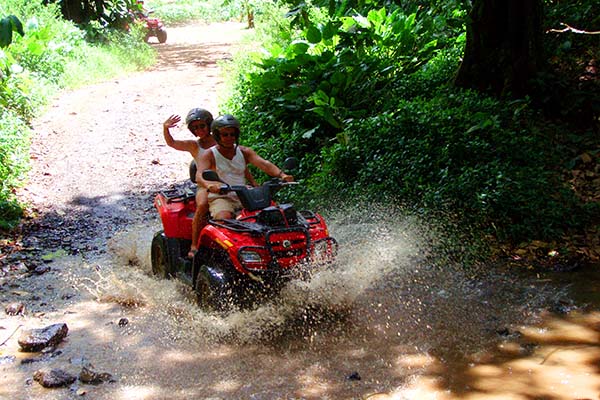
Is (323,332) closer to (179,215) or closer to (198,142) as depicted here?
(179,215)

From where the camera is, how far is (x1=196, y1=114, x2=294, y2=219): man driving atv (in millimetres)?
6043

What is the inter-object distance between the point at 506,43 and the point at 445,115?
4.70ft

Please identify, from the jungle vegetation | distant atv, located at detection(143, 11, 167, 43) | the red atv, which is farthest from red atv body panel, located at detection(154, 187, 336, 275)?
distant atv, located at detection(143, 11, 167, 43)

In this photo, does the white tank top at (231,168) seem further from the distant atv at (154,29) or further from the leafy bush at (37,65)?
the distant atv at (154,29)

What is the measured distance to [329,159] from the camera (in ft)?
28.4

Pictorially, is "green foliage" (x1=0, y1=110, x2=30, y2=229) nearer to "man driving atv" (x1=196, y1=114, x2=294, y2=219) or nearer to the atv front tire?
"man driving atv" (x1=196, y1=114, x2=294, y2=219)

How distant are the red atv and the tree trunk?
13.0ft

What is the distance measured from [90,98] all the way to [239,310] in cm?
1246

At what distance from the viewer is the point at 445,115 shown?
7.95 meters

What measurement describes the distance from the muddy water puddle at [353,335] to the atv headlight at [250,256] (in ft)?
1.19

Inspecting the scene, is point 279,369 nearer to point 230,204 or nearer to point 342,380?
point 342,380

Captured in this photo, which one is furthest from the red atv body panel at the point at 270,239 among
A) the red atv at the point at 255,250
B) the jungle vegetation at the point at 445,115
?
the jungle vegetation at the point at 445,115

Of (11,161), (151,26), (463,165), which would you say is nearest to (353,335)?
(463,165)

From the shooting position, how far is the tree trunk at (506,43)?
8.34 meters
